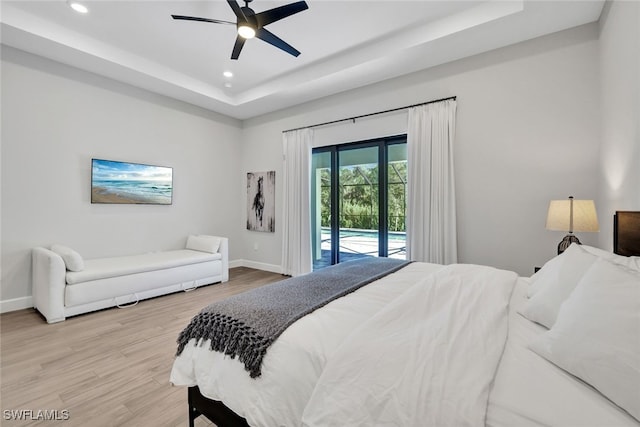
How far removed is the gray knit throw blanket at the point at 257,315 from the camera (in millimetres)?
1158

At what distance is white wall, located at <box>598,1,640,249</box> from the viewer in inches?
70.6

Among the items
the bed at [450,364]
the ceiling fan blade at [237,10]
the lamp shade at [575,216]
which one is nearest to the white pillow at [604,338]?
the bed at [450,364]

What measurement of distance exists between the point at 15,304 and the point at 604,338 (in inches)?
197

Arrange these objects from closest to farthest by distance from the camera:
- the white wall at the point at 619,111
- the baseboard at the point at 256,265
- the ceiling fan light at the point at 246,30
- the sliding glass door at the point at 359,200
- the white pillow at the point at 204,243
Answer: the white wall at the point at 619,111, the ceiling fan light at the point at 246,30, the sliding glass door at the point at 359,200, the white pillow at the point at 204,243, the baseboard at the point at 256,265

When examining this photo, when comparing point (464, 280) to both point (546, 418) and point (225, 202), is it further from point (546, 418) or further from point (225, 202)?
point (225, 202)

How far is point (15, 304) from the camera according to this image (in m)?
3.19

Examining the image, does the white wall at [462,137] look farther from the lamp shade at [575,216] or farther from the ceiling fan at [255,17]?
the ceiling fan at [255,17]

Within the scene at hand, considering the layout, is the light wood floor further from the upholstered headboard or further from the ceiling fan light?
the ceiling fan light

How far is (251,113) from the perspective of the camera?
529 cm

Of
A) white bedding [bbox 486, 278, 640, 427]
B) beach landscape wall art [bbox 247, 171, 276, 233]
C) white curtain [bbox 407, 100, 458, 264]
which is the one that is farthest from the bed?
beach landscape wall art [bbox 247, 171, 276, 233]

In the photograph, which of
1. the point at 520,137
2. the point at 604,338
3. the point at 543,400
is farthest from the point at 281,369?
the point at 520,137

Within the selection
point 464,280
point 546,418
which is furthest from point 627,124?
point 546,418

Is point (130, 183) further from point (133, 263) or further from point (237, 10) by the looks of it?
point (237, 10)

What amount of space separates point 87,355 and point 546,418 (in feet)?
9.84
